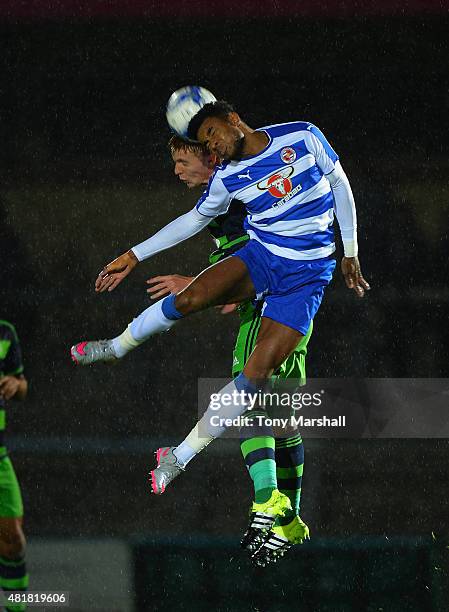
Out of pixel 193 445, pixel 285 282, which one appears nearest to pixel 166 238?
pixel 285 282

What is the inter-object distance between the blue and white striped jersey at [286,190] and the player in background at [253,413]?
0.19 meters

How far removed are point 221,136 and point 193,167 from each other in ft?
1.30

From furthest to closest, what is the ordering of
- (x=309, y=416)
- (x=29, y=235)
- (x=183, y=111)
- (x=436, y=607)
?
(x=29, y=235) < (x=309, y=416) < (x=436, y=607) < (x=183, y=111)

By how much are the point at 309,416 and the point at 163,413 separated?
0.69 m

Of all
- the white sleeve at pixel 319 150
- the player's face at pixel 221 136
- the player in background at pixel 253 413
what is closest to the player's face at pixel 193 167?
the player in background at pixel 253 413

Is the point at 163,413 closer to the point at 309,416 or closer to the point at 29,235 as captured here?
the point at 309,416

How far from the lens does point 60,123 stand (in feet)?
16.7

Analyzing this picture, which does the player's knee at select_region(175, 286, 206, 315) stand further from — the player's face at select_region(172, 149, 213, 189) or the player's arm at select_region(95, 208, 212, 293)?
the player's face at select_region(172, 149, 213, 189)

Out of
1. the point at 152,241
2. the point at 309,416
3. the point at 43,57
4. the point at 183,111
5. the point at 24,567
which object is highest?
the point at 43,57

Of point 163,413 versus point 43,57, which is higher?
point 43,57

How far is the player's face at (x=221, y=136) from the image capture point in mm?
3652

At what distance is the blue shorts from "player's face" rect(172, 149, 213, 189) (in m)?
0.35

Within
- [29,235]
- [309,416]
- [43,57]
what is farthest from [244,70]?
[309,416]

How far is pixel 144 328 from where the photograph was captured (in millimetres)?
3789
